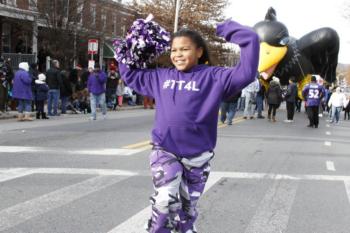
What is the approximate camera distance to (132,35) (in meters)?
4.06

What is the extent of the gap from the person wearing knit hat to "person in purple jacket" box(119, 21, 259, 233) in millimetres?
13761

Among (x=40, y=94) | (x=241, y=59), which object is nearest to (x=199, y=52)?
(x=241, y=59)

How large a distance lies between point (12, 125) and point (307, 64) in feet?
59.2

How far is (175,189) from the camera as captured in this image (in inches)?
143

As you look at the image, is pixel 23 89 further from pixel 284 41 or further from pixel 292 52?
pixel 292 52

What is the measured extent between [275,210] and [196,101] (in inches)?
104

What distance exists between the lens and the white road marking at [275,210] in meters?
5.16

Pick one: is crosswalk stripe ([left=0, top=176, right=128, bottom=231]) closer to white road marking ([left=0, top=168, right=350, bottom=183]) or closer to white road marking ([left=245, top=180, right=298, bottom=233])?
white road marking ([left=0, top=168, right=350, bottom=183])

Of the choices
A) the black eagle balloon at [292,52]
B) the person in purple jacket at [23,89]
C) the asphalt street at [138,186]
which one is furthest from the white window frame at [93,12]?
the asphalt street at [138,186]

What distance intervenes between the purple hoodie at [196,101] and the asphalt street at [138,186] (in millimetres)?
1513

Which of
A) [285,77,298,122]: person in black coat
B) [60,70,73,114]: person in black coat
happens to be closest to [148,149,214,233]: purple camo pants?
[60,70,73,114]: person in black coat

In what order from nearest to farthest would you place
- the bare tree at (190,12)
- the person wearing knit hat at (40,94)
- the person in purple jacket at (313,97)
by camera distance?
the person wearing knit hat at (40,94) < the person in purple jacket at (313,97) < the bare tree at (190,12)

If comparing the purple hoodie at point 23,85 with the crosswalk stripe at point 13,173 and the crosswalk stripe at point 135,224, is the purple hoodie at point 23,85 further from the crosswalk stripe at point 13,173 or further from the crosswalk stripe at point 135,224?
the crosswalk stripe at point 135,224

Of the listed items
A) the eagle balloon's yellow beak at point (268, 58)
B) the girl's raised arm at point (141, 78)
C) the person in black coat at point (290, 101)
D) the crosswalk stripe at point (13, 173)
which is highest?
the eagle balloon's yellow beak at point (268, 58)
